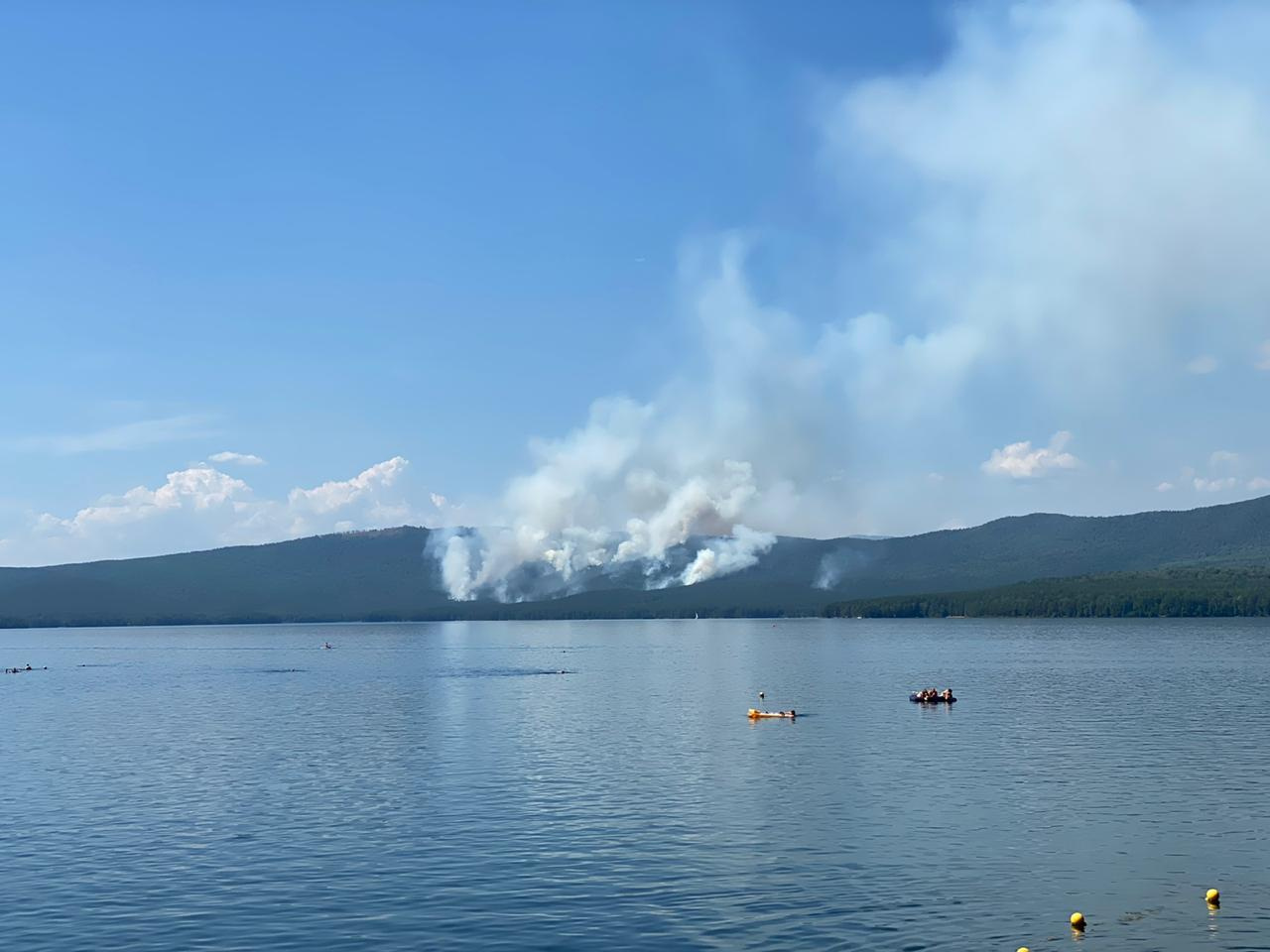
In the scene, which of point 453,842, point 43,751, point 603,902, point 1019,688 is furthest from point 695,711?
point 603,902

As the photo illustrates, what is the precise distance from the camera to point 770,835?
5888cm

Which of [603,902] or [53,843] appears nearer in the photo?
[603,902]

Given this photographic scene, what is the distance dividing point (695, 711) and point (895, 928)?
7811 cm

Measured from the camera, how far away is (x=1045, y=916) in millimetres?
44812

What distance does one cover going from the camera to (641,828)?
2383 inches

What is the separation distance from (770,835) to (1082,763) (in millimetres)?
29733

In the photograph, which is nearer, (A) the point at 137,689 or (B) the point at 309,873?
(B) the point at 309,873

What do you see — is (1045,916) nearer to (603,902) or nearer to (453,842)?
(603,902)

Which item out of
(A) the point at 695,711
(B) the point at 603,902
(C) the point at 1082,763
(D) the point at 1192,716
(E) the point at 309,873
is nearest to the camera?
(B) the point at 603,902

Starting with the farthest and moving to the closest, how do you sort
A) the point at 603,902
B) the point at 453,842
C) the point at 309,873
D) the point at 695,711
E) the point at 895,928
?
1. the point at 695,711
2. the point at 453,842
3. the point at 309,873
4. the point at 603,902
5. the point at 895,928

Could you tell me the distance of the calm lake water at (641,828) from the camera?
146ft

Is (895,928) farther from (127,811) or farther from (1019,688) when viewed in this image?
(1019,688)

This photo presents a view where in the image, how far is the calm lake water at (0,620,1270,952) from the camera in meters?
44.6

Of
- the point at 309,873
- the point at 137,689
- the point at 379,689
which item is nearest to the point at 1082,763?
the point at 309,873
